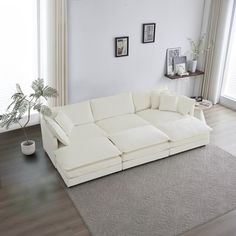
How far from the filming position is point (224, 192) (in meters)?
4.39

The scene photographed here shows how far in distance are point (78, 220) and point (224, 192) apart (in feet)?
6.48

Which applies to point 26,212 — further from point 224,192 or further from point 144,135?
point 224,192

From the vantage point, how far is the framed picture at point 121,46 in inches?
238

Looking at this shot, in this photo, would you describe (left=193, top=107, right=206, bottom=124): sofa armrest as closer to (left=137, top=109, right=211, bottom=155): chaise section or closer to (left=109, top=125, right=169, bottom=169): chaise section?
(left=137, top=109, right=211, bottom=155): chaise section

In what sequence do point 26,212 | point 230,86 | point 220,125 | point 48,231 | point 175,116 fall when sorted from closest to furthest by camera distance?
point 48,231 < point 26,212 < point 175,116 < point 220,125 < point 230,86

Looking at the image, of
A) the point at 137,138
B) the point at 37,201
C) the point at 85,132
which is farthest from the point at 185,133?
the point at 37,201

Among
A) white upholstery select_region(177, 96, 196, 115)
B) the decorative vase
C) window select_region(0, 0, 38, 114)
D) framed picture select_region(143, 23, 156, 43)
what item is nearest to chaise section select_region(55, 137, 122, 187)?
white upholstery select_region(177, 96, 196, 115)

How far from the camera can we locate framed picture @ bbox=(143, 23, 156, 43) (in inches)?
245

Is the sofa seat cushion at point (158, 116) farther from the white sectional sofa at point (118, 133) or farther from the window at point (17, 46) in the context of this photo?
the window at point (17, 46)

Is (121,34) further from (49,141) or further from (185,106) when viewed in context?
(49,141)

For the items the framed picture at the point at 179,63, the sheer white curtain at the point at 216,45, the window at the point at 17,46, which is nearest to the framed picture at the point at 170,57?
the framed picture at the point at 179,63

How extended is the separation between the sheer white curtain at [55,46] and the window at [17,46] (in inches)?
6.0

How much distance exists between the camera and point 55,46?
5523 mm

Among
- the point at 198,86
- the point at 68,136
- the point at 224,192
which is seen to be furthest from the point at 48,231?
the point at 198,86
